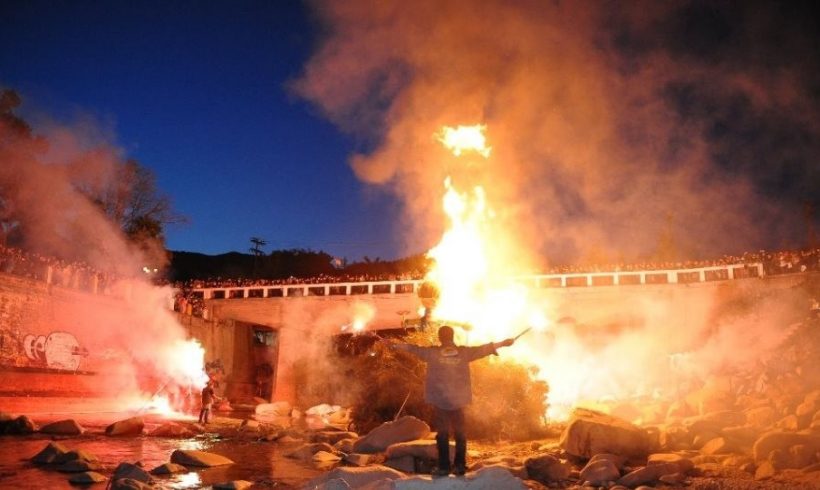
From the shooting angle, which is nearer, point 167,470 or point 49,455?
point 167,470

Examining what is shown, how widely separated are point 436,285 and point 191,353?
18302 mm

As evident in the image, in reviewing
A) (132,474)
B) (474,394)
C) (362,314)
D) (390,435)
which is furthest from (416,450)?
(362,314)

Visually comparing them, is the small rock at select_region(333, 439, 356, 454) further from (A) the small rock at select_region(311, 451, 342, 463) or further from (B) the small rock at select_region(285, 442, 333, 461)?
(A) the small rock at select_region(311, 451, 342, 463)

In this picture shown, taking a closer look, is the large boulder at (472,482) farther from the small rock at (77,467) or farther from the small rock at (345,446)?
the small rock at (345,446)

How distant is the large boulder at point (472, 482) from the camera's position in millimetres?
6816

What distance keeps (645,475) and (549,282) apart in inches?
968

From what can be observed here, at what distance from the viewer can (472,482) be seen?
23.0 ft

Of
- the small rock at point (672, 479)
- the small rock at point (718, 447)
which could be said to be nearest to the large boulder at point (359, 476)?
the small rock at point (672, 479)

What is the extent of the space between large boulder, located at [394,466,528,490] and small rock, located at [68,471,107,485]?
461 centimetres

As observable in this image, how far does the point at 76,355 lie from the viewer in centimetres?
2444

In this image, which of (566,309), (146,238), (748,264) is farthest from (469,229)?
(146,238)

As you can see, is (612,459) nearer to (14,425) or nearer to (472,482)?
(472,482)

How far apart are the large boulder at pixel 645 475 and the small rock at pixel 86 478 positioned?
7.88 m

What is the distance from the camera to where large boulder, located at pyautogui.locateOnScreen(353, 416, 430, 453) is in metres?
12.1
